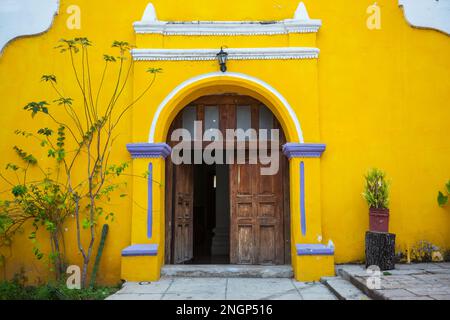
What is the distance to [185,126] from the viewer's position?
279 inches

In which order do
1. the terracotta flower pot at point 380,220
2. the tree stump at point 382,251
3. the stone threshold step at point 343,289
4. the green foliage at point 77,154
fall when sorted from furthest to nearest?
the green foliage at point 77,154 → the terracotta flower pot at point 380,220 → the tree stump at point 382,251 → the stone threshold step at point 343,289

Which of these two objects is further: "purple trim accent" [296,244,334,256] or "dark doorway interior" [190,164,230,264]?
"dark doorway interior" [190,164,230,264]

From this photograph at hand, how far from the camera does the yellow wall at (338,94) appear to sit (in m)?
6.35

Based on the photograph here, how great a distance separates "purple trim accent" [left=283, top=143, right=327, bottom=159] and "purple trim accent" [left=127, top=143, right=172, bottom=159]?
190 centimetres

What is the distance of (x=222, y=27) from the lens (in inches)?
259

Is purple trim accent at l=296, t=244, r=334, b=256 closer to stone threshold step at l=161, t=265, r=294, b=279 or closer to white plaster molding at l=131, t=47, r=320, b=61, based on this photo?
stone threshold step at l=161, t=265, r=294, b=279

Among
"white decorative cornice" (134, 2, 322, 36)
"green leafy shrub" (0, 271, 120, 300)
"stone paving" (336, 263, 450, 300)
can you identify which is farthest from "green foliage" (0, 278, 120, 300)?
"white decorative cornice" (134, 2, 322, 36)

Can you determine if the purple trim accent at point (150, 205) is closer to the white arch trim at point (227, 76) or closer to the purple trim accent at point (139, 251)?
the purple trim accent at point (139, 251)

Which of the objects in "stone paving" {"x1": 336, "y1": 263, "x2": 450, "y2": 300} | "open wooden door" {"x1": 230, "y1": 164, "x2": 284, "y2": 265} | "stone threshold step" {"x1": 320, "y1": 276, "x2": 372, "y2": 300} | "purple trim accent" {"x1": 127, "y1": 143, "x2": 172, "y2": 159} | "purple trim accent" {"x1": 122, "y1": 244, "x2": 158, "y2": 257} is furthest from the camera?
"open wooden door" {"x1": 230, "y1": 164, "x2": 284, "y2": 265}

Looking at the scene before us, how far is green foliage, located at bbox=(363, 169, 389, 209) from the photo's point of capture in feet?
19.4

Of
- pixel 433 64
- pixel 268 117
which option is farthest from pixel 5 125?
pixel 433 64

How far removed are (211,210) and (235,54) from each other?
616 cm

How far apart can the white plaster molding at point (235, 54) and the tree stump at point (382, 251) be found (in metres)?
2.82


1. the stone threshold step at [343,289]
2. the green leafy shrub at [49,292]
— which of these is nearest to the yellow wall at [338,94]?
the green leafy shrub at [49,292]
